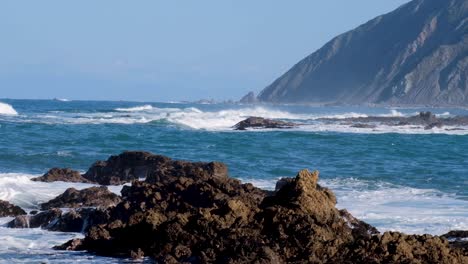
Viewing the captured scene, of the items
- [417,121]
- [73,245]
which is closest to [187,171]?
[73,245]

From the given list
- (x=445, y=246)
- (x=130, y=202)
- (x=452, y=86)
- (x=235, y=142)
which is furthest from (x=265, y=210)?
(x=452, y=86)

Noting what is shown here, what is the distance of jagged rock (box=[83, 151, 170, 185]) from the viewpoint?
1861 cm

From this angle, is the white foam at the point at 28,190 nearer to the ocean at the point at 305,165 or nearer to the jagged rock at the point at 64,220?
the ocean at the point at 305,165

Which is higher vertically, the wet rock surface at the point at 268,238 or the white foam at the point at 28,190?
the wet rock surface at the point at 268,238

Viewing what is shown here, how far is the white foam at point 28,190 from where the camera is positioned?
15.5m

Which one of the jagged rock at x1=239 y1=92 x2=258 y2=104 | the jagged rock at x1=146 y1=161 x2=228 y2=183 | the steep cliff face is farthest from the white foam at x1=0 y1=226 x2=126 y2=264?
the jagged rock at x1=239 y1=92 x2=258 y2=104

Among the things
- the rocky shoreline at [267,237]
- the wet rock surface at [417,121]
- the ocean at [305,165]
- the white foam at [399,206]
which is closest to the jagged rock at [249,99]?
the wet rock surface at [417,121]

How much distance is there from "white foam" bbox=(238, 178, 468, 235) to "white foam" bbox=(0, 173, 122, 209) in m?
4.14

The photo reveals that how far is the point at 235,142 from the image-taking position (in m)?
35.2

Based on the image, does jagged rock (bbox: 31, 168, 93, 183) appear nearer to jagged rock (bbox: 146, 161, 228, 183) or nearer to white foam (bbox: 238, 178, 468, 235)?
jagged rock (bbox: 146, 161, 228, 183)

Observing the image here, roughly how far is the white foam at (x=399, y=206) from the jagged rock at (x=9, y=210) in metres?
4.99

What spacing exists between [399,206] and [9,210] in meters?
6.34

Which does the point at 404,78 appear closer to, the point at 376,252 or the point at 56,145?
the point at 56,145

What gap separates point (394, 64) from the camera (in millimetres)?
157375
